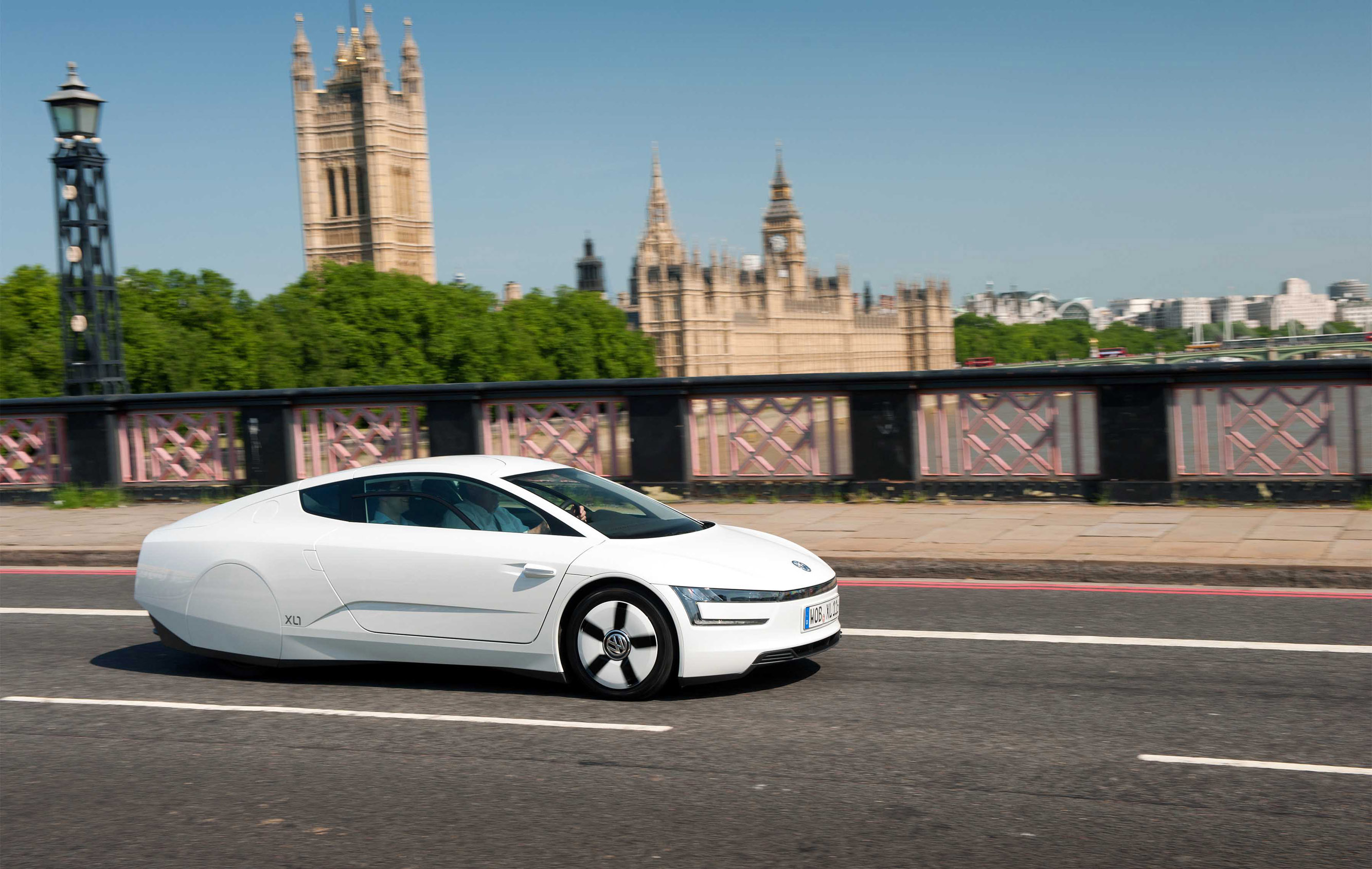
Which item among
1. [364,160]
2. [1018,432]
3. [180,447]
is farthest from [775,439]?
[364,160]

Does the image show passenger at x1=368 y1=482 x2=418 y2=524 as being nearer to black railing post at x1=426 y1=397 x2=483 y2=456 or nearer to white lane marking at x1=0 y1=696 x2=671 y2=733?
white lane marking at x1=0 y1=696 x2=671 y2=733

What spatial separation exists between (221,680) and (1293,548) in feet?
24.3

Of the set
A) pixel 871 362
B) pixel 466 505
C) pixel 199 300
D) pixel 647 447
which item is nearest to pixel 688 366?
pixel 871 362

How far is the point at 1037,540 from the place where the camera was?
418 inches

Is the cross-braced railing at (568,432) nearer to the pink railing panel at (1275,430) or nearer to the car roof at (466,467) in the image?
the pink railing panel at (1275,430)

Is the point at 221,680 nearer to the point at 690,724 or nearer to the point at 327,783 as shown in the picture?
the point at 327,783

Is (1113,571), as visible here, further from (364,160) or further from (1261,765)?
(364,160)

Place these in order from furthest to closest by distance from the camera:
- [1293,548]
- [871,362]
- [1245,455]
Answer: [871,362] < [1245,455] < [1293,548]

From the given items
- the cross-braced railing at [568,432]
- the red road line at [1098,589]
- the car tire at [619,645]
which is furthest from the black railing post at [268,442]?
the car tire at [619,645]

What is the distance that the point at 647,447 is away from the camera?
14508 millimetres

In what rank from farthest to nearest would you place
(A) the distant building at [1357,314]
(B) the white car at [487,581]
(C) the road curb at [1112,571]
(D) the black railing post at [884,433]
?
(A) the distant building at [1357,314] → (D) the black railing post at [884,433] → (C) the road curb at [1112,571] → (B) the white car at [487,581]

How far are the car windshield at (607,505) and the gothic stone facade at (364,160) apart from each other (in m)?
128

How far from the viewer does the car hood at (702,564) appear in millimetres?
6246

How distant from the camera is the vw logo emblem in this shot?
633 centimetres
